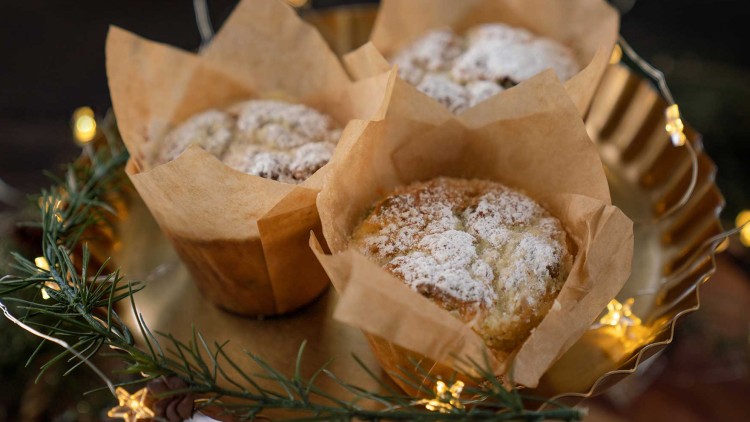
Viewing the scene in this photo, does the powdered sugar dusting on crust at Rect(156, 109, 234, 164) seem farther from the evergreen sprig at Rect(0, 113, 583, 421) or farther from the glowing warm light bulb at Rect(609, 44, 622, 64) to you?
the glowing warm light bulb at Rect(609, 44, 622, 64)

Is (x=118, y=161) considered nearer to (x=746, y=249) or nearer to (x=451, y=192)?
(x=451, y=192)

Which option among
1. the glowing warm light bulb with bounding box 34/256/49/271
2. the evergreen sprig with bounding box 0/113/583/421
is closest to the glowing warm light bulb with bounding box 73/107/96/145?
the evergreen sprig with bounding box 0/113/583/421

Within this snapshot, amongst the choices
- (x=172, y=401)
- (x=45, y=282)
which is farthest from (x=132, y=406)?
(x=45, y=282)

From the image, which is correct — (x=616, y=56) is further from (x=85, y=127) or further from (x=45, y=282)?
(x=45, y=282)

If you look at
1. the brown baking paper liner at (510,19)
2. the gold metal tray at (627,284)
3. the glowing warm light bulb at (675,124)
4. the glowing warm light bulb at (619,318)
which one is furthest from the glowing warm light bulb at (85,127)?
the glowing warm light bulb at (675,124)

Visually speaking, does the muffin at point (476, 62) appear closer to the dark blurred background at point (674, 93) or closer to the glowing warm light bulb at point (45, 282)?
the dark blurred background at point (674, 93)

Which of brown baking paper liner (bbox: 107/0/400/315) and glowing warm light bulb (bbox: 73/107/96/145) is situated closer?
brown baking paper liner (bbox: 107/0/400/315)
